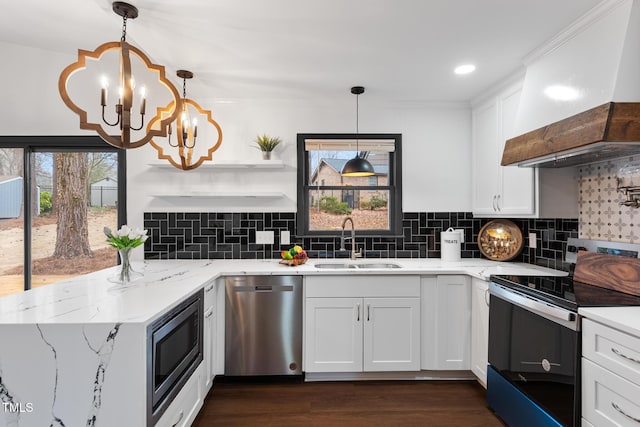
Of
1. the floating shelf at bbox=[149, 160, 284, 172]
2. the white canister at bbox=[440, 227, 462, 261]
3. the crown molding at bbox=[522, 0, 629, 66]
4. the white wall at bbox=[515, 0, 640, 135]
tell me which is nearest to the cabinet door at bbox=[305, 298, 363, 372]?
the white canister at bbox=[440, 227, 462, 261]

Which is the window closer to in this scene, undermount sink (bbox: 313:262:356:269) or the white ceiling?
undermount sink (bbox: 313:262:356:269)

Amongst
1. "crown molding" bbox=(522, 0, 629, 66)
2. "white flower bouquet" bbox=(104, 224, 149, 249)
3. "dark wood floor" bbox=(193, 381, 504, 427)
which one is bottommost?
"dark wood floor" bbox=(193, 381, 504, 427)

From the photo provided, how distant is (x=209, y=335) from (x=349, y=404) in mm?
1096

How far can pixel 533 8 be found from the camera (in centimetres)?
188

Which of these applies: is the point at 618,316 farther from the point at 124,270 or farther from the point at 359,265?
the point at 124,270

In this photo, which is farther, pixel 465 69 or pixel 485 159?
pixel 485 159

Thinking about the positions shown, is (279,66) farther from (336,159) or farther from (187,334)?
(187,334)

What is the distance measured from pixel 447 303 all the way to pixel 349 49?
2001 mm

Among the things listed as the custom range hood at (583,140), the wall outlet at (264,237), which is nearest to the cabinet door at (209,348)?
the wall outlet at (264,237)

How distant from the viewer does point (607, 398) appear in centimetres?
147

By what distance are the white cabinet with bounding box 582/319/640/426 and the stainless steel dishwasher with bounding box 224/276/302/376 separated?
1781mm

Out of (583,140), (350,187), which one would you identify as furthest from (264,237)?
(583,140)

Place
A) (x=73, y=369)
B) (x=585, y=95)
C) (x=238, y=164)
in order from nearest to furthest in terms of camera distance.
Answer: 1. (x=73, y=369)
2. (x=585, y=95)
3. (x=238, y=164)

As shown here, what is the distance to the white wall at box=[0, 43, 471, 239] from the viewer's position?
3164mm
